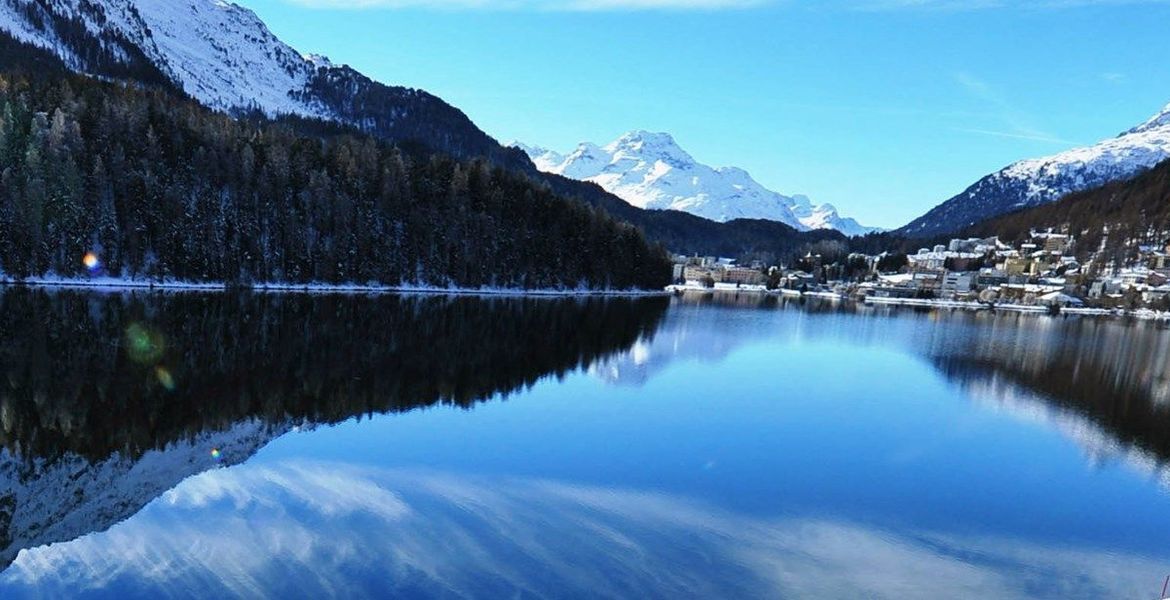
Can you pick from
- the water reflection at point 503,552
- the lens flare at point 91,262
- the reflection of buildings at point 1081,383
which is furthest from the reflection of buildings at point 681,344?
the lens flare at point 91,262

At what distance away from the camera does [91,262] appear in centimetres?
7412

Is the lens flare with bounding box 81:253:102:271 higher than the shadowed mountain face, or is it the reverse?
the lens flare with bounding box 81:253:102:271

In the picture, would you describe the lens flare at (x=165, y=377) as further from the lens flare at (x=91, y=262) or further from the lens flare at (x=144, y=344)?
the lens flare at (x=91, y=262)

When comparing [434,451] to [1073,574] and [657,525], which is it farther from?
[1073,574]

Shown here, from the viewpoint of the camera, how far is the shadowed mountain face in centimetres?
1711

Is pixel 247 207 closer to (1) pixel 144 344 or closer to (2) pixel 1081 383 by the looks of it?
(1) pixel 144 344

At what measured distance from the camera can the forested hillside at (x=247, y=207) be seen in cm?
7269

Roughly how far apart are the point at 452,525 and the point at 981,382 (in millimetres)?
39898

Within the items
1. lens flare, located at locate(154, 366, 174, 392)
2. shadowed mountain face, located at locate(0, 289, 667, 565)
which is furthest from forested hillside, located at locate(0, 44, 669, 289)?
lens flare, located at locate(154, 366, 174, 392)

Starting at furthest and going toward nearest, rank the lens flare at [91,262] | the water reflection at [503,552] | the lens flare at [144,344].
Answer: the lens flare at [91,262], the lens flare at [144,344], the water reflection at [503,552]

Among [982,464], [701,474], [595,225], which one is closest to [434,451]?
[701,474]

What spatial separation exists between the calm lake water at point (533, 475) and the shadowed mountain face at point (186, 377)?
15 centimetres

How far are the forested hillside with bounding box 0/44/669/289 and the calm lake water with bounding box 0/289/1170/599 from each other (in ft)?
123

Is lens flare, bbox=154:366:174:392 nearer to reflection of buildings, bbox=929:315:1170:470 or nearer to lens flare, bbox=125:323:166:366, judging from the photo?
lens flare, bbox=125:323:166:366
